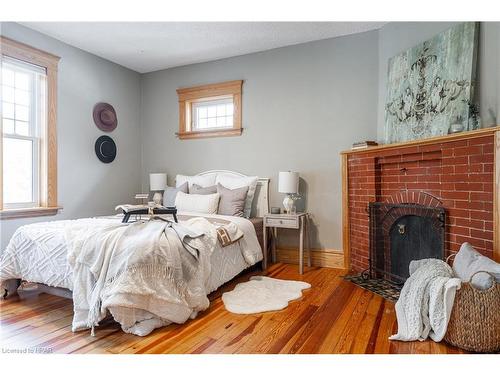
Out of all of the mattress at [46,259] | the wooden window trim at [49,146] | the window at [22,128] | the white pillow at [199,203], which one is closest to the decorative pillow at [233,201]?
the white pillow at [199,203]

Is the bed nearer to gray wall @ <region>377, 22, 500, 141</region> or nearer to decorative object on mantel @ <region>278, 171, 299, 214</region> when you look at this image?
decorative object on mantel @ <region>278, 171, 299, 214</region>

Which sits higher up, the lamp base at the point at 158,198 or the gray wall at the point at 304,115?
the gray wall at the point at 304,115

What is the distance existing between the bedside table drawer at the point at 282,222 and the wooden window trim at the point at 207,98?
136 cm

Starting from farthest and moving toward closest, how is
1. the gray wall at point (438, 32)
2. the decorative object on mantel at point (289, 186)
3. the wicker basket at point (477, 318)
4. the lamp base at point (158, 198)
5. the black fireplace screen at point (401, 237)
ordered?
the lamp base at point (158, 198)
the decorative object on mantel at point (289, 186)
the black fireplace screen at point (401, 237)
the gray wall at point (438, 32)
the wicker basket at point (477, 318)

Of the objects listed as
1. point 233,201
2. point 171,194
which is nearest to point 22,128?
point 171,194

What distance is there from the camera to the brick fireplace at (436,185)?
217 cm

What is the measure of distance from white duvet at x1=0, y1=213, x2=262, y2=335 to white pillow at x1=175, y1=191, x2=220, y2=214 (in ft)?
2.53

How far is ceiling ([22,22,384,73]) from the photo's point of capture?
11.0 ft

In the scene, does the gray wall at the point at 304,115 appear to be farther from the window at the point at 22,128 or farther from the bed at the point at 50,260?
the window at the point at 22,128

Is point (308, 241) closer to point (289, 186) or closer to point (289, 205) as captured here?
point (289, 205)

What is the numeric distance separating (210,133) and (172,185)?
40.3 inches

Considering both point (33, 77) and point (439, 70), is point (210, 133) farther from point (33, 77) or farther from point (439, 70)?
point (439, 70)

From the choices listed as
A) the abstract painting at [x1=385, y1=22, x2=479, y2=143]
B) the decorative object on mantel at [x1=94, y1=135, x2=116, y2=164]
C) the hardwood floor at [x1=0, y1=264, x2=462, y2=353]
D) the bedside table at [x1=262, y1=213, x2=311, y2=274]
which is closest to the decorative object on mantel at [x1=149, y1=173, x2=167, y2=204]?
the decorative object on mantel at [x1=94, y1=135, x2=116, y2=164]
